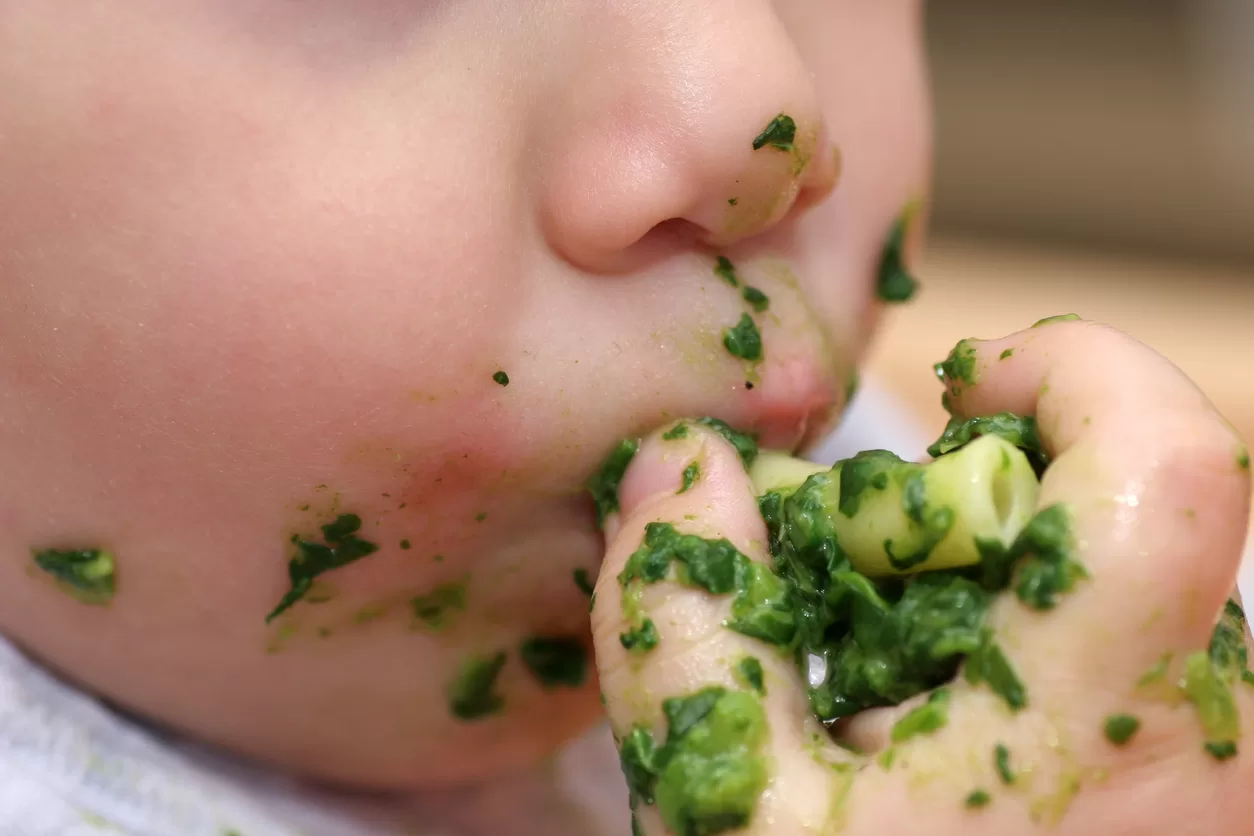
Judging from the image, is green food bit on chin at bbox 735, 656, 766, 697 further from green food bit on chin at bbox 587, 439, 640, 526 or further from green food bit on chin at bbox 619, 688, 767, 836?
green food bit on chin at bbox 587, 439, 640, 526

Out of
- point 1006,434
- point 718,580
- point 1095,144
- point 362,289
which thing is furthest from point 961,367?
point 1095,144

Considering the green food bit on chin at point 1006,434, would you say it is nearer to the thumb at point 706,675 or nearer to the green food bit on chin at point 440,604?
the thumb at point 706,675

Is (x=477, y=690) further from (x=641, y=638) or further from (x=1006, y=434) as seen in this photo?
(x=1006, y=434)

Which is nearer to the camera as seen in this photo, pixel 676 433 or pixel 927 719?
pixel 927 719

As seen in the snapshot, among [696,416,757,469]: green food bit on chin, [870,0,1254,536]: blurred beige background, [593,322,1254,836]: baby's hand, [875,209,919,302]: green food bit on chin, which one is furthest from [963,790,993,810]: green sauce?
[870,0,1254,536]: blurred beige background

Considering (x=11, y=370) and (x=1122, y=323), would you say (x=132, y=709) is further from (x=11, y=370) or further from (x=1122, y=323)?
(x=1122, y=323)

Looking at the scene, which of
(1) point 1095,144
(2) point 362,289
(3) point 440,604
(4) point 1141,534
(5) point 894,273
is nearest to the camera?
(4) point 1141,534

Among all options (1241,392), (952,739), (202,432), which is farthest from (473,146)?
(1241,392)
